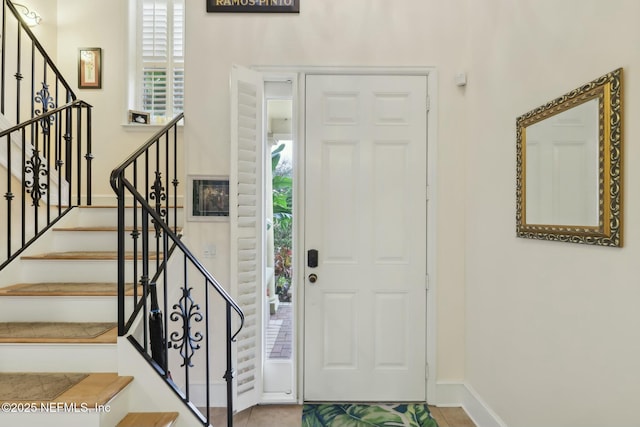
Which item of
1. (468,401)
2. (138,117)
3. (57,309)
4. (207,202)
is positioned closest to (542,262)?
(468,401)

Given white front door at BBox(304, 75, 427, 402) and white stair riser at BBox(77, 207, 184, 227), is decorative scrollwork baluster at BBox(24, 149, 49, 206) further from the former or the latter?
white front door at BBox(304, 75, 427, 402)

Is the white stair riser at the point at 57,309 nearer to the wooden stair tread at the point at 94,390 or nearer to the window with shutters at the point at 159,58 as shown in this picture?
the wooden stair tread at the point at 94,390

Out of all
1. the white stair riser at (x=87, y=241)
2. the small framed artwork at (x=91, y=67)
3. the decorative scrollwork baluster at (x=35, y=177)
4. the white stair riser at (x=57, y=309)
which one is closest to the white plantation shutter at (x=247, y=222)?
the white stair riser at (x=57, y=309)

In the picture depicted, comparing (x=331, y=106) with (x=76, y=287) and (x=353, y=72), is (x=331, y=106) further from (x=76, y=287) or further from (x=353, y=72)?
(x=76, y=287)

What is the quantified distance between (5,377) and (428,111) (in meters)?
3.04

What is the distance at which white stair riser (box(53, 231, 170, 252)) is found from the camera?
2.72 meters

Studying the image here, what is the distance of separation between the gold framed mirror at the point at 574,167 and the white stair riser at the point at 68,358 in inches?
91.7

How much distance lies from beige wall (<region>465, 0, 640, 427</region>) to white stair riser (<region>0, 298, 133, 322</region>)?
7.92ft

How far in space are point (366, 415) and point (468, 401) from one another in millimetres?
741

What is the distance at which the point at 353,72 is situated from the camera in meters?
2.55

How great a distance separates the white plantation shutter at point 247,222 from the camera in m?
2.25

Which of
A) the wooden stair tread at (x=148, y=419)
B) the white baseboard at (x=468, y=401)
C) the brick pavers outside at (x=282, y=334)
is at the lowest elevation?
the white baseboard at (x=468, y=401)

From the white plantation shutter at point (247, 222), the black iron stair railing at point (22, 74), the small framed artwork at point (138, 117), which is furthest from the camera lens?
the small framed artwork at point (138, 117)

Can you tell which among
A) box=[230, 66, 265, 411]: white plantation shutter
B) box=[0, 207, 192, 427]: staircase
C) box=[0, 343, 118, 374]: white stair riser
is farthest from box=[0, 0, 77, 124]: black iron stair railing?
box=[0, 343, 118, 374]: white stair riser
